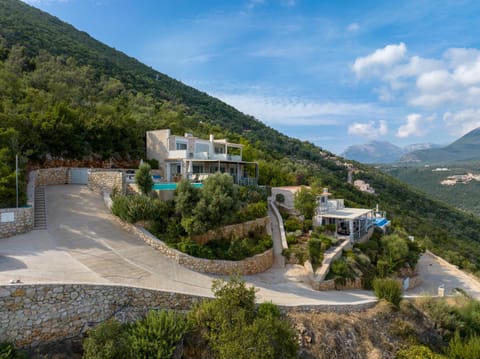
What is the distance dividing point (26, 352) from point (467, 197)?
367ft

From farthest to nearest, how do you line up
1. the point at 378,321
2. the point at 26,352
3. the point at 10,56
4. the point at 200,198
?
the point at 10,56, the point at 200,198, the point at 378,321, the point at 26,352

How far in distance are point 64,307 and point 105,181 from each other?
10.8m

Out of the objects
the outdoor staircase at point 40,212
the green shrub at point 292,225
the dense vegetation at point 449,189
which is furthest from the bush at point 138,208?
the dense vegetation at point 449,189

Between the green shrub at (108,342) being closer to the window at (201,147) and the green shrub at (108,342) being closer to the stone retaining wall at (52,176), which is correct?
the stone retaining wall at (52,176)

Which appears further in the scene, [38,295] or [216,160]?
[216,160]

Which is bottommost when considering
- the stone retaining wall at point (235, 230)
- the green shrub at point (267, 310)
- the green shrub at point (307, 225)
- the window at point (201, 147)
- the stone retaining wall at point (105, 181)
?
the green shrub at point (267, 310)

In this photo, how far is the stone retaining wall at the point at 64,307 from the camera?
26.0 feet

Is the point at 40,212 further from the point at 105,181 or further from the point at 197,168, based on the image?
the point at 197,168

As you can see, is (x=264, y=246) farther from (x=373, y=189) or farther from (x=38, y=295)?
(x=373, y=189)

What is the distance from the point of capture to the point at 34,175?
1822 cm

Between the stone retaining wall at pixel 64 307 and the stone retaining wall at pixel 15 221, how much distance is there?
594 cm

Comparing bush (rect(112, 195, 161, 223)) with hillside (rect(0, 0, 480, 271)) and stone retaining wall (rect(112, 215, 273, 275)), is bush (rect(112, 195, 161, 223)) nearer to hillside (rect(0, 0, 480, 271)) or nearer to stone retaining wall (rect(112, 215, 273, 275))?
stone retaining wall (rect(112, 215, 273, 275))

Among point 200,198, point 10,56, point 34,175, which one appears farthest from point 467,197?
point 10,56

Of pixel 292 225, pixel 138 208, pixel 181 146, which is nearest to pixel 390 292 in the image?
pixel 292 225
